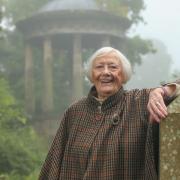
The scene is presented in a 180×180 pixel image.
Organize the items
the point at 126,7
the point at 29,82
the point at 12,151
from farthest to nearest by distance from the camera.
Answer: the point at 126,7, the point at 29,82, the point at 12,151

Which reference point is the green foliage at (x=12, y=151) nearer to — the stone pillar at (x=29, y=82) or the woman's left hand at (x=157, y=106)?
the woman's left hand at (x=157, y=106)

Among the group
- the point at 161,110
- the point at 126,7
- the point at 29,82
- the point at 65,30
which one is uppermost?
the point at 126,7

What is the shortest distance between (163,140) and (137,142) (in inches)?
17.9

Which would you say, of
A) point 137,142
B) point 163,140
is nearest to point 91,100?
point 137,142

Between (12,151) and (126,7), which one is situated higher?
(126,7)

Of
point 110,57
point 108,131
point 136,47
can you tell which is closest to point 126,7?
point 136,47

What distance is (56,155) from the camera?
341 centimetres

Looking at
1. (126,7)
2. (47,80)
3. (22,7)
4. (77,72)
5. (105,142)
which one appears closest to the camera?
(105,142)

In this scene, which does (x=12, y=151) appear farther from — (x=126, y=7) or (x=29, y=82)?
(x=126, y=7)

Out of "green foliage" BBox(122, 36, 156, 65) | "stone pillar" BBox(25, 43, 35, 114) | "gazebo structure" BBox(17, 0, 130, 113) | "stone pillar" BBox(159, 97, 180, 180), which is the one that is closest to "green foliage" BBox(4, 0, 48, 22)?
"gazebo structure" BBox(17, 0, 130, 113)

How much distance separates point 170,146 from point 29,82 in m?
26.4

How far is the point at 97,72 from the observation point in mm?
3422

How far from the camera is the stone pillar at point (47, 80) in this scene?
92.3 ft

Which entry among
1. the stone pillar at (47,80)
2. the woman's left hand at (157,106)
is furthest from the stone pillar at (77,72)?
the woman's left hand at (157,106)
